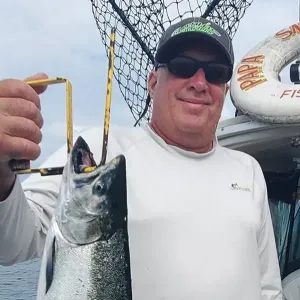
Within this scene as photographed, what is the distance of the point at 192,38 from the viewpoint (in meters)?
3.07

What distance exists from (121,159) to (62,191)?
24cm

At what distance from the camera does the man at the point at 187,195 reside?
8.95ft

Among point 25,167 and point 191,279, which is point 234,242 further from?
point 25,167

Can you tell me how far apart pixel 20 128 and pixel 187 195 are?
1.17m

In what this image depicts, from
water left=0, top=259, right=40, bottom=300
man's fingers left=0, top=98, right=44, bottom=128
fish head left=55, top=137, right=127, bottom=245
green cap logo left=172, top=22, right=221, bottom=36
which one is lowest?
water left=0, top=259, right=40, bottom=300

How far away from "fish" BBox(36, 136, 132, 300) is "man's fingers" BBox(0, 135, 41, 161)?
0.17 metres

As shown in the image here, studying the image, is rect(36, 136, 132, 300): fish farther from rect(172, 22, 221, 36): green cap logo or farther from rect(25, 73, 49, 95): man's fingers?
rect(172, 22, 221, 36): green cap logo

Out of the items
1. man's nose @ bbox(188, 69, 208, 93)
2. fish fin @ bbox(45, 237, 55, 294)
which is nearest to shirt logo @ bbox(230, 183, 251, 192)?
man's nose @ bbox(188, 69, 208, 93)

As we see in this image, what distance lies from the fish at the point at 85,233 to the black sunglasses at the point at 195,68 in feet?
3.18

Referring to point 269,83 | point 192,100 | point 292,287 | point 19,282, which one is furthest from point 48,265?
point 19,282

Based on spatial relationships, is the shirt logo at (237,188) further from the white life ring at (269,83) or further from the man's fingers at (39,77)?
the white life ring at (269,83)

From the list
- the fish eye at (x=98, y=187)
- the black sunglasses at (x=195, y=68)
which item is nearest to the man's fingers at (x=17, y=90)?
the fish eye at (x=98, y=187)

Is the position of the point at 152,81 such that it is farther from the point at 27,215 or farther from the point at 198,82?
the point at 27,215

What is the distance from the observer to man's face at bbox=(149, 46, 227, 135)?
119 inches
